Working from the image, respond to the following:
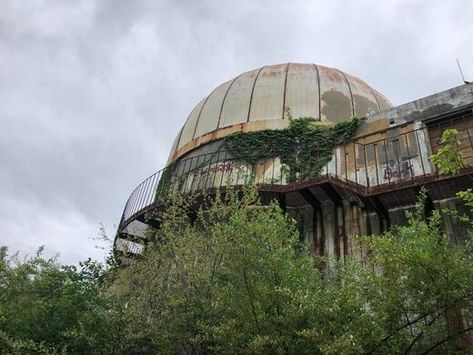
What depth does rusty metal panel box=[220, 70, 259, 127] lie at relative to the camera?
51.1 feet

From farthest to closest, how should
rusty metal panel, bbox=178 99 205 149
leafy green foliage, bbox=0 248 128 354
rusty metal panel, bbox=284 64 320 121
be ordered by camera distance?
rusty metal panel, bbox=178 99 205 149 < rusty metal panel, bbox=284 64 320 121 < leafy green foliage, bbox=0 248 128 354

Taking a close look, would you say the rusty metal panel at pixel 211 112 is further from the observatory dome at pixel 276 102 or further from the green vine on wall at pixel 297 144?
the green vine on wall at pixel 297 144

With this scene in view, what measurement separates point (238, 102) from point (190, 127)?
2342mm

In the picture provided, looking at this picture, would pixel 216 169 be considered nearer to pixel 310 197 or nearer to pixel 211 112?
pixel 211 112

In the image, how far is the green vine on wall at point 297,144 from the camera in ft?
41.3

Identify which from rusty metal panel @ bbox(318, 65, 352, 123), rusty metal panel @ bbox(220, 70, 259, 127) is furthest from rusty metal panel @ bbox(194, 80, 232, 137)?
rusty metal panel @ bbox(318, 65, 352, 123)

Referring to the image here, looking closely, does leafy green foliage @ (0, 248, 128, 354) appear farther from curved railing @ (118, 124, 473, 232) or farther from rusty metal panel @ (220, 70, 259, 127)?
rusty metal panel @ (220, 70, 259, 127)

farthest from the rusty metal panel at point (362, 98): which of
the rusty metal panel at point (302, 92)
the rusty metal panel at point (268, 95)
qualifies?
the rusty metal panel at point (268, 95)

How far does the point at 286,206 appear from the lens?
39.1 ft

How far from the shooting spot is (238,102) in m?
16.1

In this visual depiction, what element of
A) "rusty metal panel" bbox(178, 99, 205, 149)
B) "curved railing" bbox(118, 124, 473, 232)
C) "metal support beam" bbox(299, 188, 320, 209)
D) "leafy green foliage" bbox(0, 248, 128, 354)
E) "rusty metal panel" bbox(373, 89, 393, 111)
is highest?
"rusty metal panel" bbox(373, 89, 393, 111)

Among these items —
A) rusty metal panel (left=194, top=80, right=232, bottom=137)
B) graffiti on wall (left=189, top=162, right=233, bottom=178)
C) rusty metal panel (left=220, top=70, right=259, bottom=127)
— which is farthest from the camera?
rusty metal panel (left=194, top=80, right=232, bottom=137)

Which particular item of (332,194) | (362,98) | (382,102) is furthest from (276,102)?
(332,194)

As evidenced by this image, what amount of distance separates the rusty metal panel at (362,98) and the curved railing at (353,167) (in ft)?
12.0
